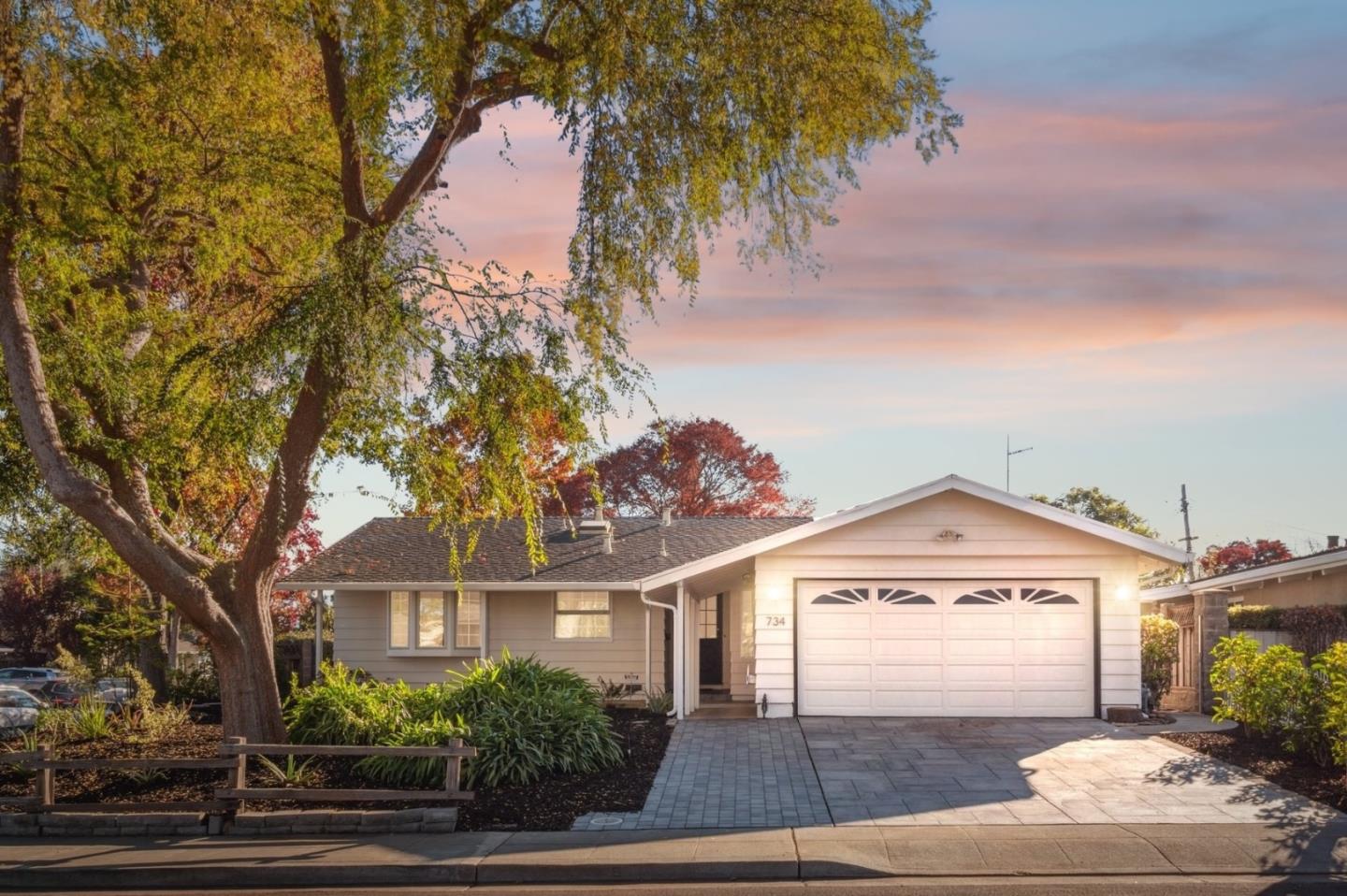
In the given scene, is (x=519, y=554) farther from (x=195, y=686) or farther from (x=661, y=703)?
(x=195, y=686)

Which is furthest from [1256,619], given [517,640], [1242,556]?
[1242,556]

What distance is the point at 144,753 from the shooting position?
15625 mm

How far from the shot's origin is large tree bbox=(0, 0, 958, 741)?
13.4 metres

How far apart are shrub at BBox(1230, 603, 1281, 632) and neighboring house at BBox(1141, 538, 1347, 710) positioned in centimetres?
33

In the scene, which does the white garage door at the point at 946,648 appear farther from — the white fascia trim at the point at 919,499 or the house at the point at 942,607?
the white fascia trim at the point at 919,499

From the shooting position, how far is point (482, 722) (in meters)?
15.1

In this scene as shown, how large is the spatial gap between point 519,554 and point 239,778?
12.1 meters

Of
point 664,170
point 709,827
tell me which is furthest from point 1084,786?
point 664,170

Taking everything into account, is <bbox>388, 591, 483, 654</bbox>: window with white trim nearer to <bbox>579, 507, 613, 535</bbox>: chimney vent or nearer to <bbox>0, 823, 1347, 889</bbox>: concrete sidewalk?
<bbox>579, 507, 613, 535</bbox>: chimney vent

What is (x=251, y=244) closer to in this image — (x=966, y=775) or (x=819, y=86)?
(x=819, y=86)

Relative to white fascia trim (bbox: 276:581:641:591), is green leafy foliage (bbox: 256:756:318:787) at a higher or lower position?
lower

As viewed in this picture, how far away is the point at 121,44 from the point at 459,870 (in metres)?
10.8

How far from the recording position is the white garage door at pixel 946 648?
64.6 feet

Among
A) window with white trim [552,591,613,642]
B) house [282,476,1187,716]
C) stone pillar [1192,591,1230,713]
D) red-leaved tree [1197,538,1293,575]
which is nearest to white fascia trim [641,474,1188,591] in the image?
house [282,476,1187,716]
